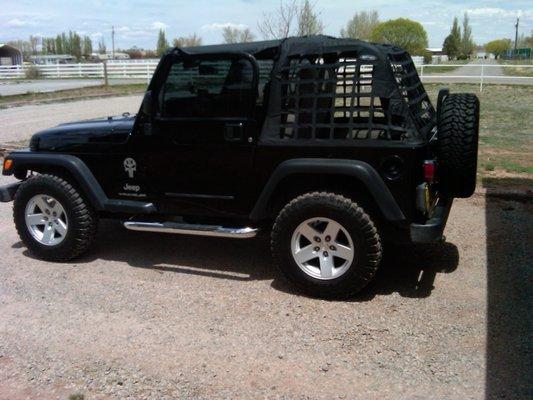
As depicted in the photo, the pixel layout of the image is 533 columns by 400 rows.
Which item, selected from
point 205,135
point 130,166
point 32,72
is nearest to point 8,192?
point 130,166

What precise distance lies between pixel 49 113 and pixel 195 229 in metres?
14.3

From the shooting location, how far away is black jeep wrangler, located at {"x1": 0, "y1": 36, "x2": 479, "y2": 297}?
424cm

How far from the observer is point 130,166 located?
16.8 feet

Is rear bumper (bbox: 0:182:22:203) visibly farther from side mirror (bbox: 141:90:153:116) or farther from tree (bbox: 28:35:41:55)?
tree (bbox: 28:35:41:55)

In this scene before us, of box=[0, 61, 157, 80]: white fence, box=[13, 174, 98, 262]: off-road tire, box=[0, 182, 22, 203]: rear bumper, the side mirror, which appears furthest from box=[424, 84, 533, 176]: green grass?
box=[0, 61, 157, 80]: white fence

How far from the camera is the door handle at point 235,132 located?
15.1 feet

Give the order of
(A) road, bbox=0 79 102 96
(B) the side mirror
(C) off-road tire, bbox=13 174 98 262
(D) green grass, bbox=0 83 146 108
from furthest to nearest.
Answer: (A) road, bbox=0 79 102 96 → (D) green grass, bbox=0 83 146 108 → (C) off-road tire, bbox=13 174 98 262 → (B) the side mirror

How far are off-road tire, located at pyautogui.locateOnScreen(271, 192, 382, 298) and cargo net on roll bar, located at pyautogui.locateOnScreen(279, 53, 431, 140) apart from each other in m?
0.50

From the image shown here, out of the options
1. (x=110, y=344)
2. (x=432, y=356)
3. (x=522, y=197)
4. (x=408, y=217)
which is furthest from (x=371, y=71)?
(x=522, y=197)

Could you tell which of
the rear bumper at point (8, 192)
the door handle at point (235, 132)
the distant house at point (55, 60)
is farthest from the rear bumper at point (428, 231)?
the distant house at point (55, 60)

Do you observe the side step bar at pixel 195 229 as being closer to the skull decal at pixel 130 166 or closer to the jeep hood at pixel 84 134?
the skull decal at pixel 130 166

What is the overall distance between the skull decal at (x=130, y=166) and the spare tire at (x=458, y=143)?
2565 millimetres

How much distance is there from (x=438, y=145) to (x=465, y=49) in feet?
426

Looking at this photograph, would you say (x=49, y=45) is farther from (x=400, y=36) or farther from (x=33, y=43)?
(x=400, y=36)
